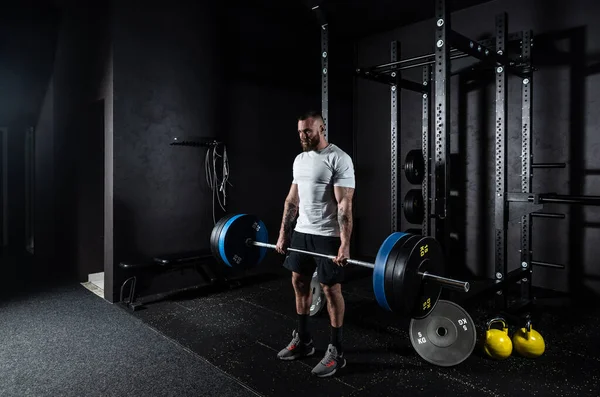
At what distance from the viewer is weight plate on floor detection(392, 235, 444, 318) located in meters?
1.81

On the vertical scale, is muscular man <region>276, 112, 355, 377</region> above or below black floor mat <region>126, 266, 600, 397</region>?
above

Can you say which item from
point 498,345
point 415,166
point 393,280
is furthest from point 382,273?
point 415,166

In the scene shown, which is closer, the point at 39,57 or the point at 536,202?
the point at 536,202

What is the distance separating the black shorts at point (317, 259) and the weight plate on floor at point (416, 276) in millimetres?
404

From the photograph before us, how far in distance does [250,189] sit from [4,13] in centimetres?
268

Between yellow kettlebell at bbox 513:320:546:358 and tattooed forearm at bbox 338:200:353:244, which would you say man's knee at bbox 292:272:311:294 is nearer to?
tattooed forearm at bbox 338:200:353:244

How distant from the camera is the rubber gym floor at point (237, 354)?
6.60ft

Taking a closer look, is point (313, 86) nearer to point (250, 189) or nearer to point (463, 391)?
point (250, 189)

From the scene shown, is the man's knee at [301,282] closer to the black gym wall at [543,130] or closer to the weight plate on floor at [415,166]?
the weight plate on floor at [415,166]

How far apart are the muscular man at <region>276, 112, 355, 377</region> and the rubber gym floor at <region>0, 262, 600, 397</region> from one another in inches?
8.4

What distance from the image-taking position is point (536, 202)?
282cm

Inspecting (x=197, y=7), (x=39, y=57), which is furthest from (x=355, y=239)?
(x=39, y=57)

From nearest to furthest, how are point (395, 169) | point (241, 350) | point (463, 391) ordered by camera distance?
point (463, 391) → point (241, 350) → point (395, 169)

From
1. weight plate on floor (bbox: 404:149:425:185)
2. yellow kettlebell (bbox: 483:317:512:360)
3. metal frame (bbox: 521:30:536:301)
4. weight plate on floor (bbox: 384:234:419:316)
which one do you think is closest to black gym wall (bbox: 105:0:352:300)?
weight plate on floor (bbox: 404:149:425:185)
